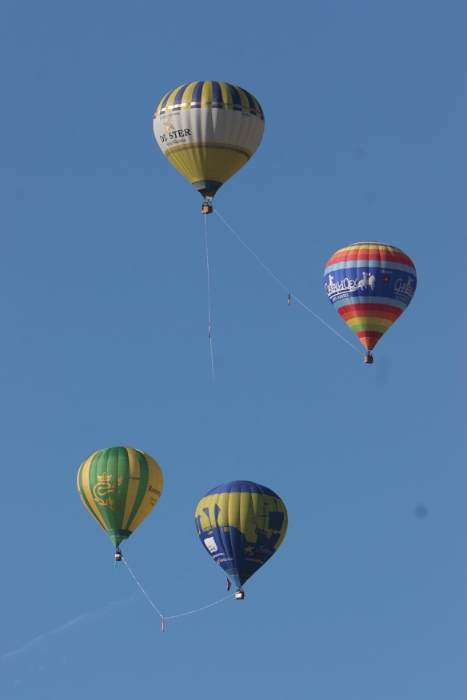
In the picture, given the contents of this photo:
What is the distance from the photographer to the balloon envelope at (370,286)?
7225cm

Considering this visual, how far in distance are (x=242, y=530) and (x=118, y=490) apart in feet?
12.9

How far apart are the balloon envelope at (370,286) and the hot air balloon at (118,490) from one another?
773cm

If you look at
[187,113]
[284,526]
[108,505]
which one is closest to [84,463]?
[108,505]

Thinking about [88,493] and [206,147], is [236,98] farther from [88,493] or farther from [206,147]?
[88,493]

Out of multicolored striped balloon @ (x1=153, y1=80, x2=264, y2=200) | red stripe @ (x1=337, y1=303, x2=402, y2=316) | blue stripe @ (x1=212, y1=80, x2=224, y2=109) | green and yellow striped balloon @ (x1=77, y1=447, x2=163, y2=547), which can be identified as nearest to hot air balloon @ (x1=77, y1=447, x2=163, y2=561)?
green and yellow striped balloon @ (x1=77, y1=447, x2=163, y2=547)

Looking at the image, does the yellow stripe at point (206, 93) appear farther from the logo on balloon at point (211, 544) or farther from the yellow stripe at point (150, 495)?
the logo on balloon at point (211, 544)

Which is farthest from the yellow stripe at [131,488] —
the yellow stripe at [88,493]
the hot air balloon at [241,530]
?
the hot air balloon at [241,530]

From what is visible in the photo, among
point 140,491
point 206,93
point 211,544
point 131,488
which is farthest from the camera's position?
point 140,491

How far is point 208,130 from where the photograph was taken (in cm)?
6925

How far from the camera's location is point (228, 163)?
70.3 metres

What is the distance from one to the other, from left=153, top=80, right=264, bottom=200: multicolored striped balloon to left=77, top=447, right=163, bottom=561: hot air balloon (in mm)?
8336

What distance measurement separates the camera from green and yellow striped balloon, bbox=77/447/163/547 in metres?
71.1

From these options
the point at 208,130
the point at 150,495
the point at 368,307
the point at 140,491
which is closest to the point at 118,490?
the point at 140,491

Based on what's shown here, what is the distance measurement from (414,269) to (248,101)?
25.7 feet
